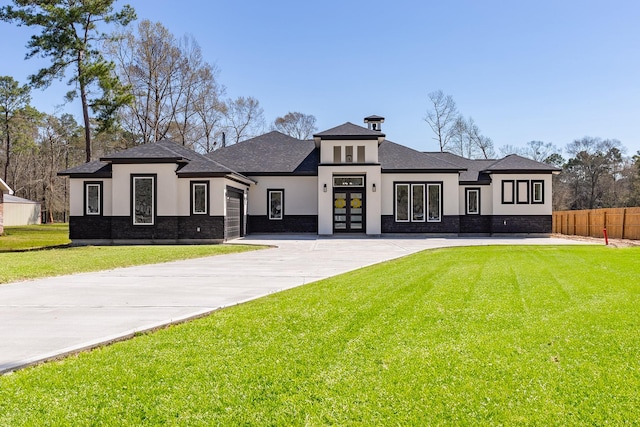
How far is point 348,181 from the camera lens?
80.7 ft

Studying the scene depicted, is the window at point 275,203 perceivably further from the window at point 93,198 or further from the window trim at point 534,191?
the window trim at point 534,191

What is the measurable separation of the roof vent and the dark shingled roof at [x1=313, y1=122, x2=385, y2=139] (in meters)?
3.80

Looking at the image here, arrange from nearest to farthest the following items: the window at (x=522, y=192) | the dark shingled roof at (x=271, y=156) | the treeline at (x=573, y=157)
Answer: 1. the window at (x=522, y=192)
2. the dark shingled roof at (x=271, y=156)
3. the treeline at (x=573, y=157)

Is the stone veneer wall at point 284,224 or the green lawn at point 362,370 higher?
the stone veneer wall at point 284,224

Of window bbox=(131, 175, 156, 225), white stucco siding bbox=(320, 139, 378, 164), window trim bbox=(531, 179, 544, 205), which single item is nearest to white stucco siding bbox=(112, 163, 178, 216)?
window bbox=(131, 175, 156, 225)

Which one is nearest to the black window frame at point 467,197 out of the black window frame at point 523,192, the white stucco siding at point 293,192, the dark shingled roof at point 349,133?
the black window frame at point 523,192

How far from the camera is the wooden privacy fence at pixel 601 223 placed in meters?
22.8

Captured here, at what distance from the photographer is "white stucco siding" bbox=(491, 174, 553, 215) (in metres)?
25.2

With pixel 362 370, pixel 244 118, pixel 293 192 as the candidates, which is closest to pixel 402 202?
pixel 293 192

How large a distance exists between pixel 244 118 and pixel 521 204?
90.0ft

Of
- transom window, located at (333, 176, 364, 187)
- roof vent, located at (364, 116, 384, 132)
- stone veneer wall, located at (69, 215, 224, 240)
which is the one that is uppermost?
roof vent, located at (364, 116, 384, 132)

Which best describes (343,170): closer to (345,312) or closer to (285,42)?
(285,42)

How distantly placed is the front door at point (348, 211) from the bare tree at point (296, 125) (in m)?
26.8

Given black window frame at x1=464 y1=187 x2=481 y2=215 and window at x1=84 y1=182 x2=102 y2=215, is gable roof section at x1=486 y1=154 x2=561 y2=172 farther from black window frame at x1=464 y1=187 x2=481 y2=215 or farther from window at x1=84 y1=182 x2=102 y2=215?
window at x1=84 y1=182 x2=102 y2=215
